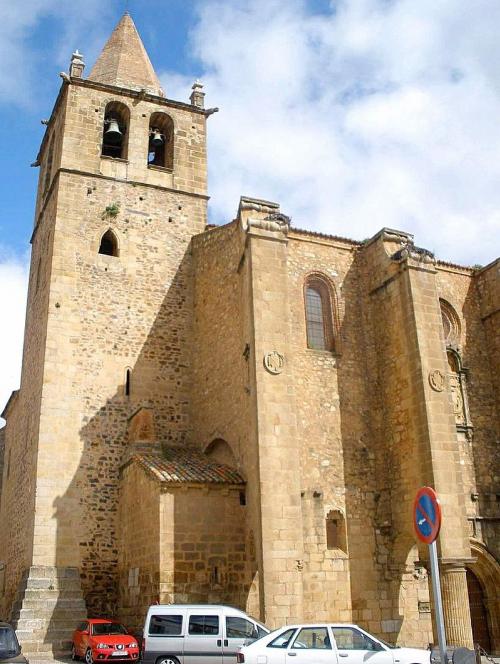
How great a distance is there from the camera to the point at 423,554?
1322cm

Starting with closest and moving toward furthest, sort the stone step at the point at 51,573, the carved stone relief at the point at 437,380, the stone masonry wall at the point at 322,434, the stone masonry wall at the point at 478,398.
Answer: the stone masonry wall at the point at 322,434, the carved stone relief at the point at 437,380, the stone step at the point at 51,573, the stone masonry wall at the point at 478,398

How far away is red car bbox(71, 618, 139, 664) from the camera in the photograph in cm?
1245

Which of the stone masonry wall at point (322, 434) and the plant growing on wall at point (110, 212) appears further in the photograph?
the plant growing on wall at point (110, 212)

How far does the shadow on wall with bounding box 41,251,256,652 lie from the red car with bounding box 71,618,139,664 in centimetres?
96

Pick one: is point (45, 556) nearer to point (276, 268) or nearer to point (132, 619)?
point (132, 619)

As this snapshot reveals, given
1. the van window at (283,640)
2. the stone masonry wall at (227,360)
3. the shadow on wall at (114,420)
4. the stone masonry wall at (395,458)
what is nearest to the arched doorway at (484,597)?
the stone masonry wall at (395,458)

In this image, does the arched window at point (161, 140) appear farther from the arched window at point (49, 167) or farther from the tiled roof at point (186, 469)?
the tiled roof at point (186, 469)

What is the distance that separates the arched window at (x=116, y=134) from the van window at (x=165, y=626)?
1423 cm

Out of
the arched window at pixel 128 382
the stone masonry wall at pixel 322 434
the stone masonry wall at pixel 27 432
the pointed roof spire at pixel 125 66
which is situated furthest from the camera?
the pointed roof spire at pixel 125 66

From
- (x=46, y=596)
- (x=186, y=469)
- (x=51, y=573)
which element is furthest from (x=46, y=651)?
(x=186, y=469)

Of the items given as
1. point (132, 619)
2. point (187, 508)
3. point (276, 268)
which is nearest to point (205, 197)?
point (276, 268)

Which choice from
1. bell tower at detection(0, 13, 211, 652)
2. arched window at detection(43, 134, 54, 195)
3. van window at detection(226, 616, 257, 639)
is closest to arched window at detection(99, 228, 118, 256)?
bell tower at detection(0, 13, 211, 652)

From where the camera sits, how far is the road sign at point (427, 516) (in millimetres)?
6227

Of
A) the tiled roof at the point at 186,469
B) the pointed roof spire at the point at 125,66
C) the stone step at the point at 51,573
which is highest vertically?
the pointed roof spire at the point at 125,66
